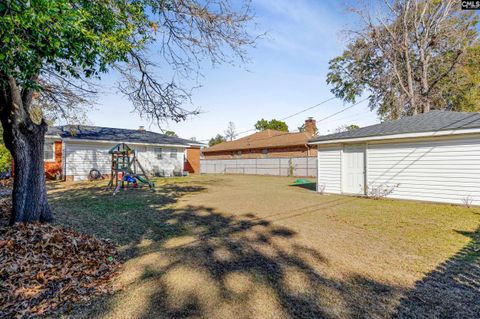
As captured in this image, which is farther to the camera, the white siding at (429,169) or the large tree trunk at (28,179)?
the white siding at (429,169)

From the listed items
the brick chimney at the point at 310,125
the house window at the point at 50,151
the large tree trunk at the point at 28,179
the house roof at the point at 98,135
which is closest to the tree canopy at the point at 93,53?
the large tree trunk at the point at 28,179

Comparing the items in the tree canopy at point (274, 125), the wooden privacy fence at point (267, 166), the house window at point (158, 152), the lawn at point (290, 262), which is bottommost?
the lawn at point (290, 262)

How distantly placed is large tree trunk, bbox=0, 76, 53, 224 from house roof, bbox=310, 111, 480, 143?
9.70 m

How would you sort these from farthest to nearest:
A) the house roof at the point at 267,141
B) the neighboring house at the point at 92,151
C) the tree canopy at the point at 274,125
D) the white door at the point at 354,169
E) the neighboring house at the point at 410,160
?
1. the tree canopy at the point at 274,125
2. the house roof at the point at 267,141
3. the neighboring house at the point at 92,151
4. the white door at the point at 354,169
5. the neighboring house at the point at 410,160

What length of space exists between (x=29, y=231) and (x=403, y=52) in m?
22.2

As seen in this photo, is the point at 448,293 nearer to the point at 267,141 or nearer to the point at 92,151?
the point at 92,151

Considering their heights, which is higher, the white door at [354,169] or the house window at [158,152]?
the house window at [158,152]

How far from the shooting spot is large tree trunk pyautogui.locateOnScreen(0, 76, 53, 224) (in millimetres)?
4707

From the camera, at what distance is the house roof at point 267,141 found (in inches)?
993

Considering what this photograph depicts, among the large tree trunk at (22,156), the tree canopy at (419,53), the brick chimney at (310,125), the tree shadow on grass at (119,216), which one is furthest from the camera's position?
the brick chimney at (310,125)

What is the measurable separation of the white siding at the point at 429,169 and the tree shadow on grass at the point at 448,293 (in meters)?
5.19

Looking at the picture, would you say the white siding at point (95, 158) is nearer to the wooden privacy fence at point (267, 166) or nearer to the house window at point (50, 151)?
the house window at point (50, 151)

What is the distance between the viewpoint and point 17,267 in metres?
3.23

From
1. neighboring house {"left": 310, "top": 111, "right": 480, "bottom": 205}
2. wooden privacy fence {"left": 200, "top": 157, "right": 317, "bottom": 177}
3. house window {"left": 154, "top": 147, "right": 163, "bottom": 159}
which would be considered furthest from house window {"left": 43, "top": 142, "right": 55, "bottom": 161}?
wooden privacy fence {"left": 200, "top": 157, "right": 317, "bottom": 177}
